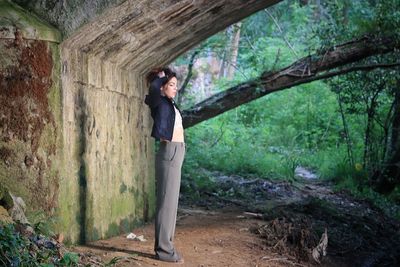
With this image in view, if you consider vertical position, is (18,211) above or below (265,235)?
above

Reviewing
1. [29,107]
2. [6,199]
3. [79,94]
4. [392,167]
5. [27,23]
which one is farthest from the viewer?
[392,167]

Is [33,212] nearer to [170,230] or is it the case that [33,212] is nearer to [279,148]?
[170,230]

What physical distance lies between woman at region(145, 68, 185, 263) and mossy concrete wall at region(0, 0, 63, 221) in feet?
3.07

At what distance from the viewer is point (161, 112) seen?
579cm

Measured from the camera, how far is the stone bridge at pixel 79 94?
5.57 metres

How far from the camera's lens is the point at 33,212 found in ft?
18.5

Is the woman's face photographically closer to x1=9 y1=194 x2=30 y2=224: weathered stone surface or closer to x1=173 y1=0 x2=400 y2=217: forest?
x1=9 y1=194 x2=30 y2=224: weathered stone surface

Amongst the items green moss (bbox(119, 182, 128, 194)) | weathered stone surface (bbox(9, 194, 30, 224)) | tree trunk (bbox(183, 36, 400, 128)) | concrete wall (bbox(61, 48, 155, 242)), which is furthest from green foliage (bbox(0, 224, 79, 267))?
tree trunk (bbox(183, 36, 400, 128))

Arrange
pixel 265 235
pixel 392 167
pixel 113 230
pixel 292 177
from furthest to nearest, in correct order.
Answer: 1. pixel 292 177
2. pixel 392 167
3. pixel 265 235
4. pixel 113 230

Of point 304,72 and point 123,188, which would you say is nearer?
point 123,188

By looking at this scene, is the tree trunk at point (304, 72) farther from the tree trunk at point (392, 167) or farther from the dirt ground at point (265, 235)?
the tree trunk at point (392, 167)

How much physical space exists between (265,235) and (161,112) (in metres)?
2.74

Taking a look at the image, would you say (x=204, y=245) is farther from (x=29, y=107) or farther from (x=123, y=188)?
(x=29, y=107)

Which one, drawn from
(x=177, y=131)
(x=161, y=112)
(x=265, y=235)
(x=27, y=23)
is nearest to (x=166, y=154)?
(x=177, y=131)
